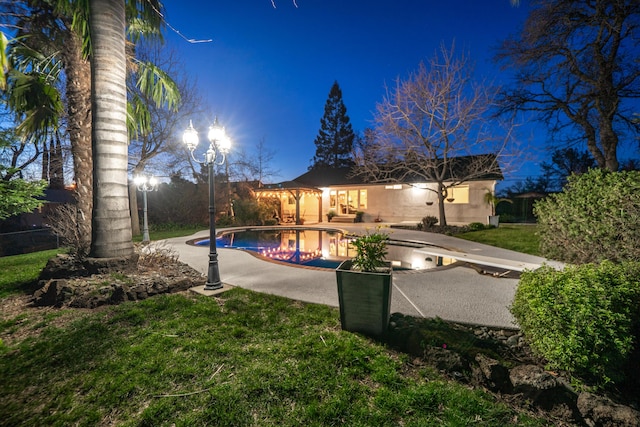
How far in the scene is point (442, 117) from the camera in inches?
439

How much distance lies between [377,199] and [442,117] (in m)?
7.64

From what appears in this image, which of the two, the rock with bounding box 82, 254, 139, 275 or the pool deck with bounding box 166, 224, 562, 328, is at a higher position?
the rock with bounding box 82, 254, 139, 275

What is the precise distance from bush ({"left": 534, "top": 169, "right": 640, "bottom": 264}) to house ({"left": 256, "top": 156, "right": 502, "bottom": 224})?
8525 mm

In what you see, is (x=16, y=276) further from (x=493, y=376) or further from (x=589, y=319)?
(x=589, y=319)

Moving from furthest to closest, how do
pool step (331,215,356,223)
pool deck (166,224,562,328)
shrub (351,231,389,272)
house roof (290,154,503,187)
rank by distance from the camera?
pool step (331,215,356,223) → house roof (290,154,503,187) → pool deck (166,224,562,328) → shrub (351,231,389,272)

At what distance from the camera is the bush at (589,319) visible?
5.67 ft

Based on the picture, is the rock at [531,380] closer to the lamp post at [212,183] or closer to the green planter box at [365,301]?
the green planter box at [365,301]

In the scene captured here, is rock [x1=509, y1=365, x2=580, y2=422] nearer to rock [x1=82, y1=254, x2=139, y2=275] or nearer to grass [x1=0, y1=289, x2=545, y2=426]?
grass [x1=0, y1=289, x2=545, y2=426]

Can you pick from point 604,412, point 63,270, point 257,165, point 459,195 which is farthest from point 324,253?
point 257,165

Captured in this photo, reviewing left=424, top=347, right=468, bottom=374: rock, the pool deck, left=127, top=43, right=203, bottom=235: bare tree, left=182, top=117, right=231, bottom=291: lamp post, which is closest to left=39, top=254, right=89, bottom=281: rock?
the pool deck

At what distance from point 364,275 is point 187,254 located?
652cm

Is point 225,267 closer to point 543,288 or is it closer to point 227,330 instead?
point 227,330

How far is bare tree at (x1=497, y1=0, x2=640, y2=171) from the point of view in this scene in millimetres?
9547

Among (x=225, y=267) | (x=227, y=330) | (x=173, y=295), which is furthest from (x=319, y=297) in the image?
(x=225, y=267)
